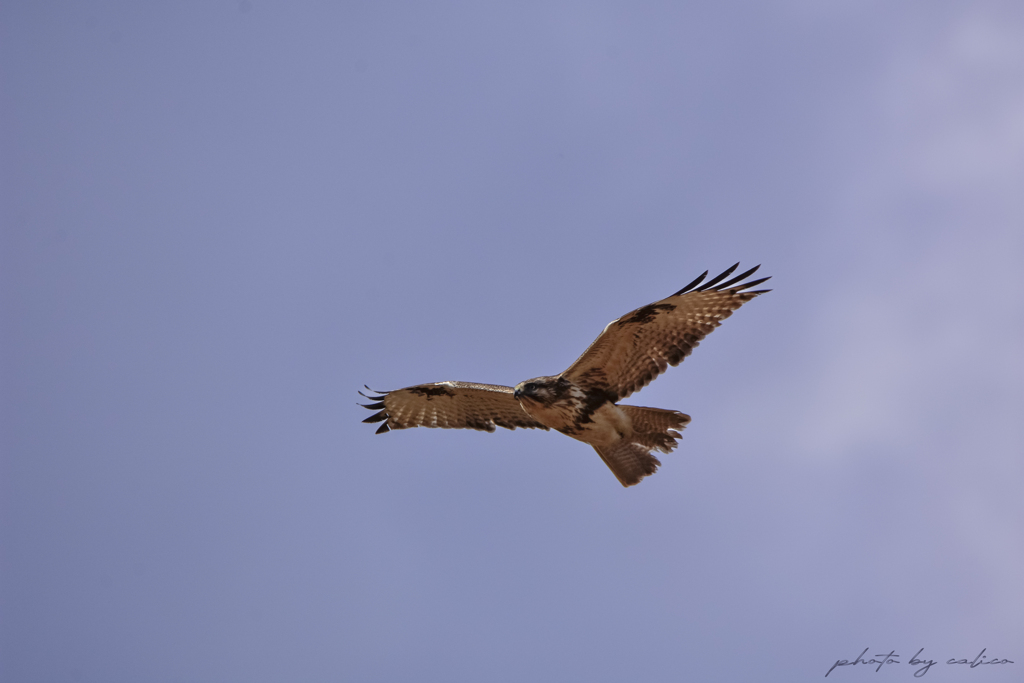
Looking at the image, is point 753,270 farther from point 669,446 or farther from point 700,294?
point 669,446

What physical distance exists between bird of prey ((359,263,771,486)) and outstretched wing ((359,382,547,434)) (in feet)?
2.13

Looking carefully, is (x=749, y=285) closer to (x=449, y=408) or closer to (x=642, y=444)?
(x=642, y=444)

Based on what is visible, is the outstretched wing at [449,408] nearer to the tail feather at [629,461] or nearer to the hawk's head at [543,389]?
the hawk's head at [543,389]

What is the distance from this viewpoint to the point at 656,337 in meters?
8.95

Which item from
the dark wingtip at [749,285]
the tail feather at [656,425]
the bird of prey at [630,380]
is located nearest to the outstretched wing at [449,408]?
the bird of prey at [630,380]

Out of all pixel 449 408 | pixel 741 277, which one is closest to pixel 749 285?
pixel 741 277

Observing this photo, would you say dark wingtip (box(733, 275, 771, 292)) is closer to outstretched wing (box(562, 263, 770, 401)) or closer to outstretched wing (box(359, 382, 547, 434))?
outstretched wing (box(562, 263, 770, 401))

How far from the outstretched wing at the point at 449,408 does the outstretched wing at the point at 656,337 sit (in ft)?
4.06

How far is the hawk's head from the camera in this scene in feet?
29.4

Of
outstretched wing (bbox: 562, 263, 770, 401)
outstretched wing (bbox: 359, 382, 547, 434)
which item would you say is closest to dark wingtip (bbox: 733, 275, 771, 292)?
outstretched wing (bbox: 562, 263, 770, 401)

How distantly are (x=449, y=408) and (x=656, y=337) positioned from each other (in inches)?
117

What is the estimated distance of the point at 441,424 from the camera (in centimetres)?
1070

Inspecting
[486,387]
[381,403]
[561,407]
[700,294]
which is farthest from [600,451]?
[381,403]

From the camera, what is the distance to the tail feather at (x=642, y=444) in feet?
28.9
